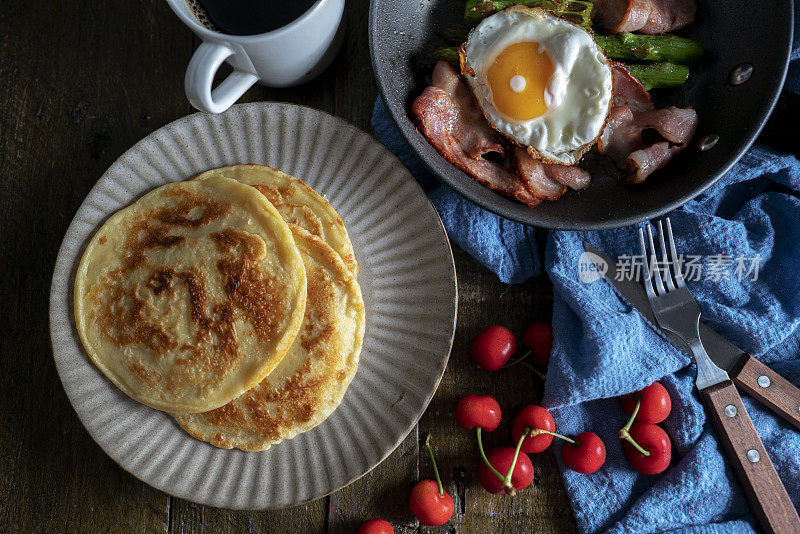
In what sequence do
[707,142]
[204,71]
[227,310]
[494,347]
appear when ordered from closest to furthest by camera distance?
[204,71], [227,310], [707,142], [494,347]

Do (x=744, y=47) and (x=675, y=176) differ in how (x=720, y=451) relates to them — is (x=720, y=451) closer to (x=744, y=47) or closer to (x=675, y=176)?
(x=675, y=176)

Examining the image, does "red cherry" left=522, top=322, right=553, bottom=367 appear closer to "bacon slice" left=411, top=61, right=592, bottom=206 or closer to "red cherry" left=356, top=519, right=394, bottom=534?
"bacon slice" left=411, top=61, right=592, bottom=206

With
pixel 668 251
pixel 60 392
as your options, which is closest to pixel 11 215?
pixel 60 392

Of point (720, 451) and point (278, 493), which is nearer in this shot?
point (278, 493)

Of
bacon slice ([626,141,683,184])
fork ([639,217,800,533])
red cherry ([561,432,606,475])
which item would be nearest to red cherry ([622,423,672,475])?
red cherry ([561,432,606,475])

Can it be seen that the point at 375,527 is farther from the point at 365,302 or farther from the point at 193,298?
the point at 193,298

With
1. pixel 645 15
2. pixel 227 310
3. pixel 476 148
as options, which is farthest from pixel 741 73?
pixel 227 310

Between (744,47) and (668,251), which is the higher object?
(744,47)
